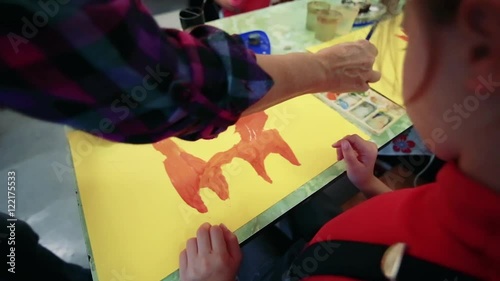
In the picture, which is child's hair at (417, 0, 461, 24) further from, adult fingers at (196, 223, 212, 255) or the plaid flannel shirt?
adult fingers at (196, 223, 212, 255)

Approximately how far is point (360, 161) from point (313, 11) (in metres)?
0.55

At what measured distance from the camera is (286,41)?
39.0 inches

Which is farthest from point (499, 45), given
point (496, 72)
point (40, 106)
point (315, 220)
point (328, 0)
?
point (328, 0)

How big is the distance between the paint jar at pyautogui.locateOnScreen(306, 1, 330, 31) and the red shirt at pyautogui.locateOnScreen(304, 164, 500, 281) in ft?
2.33

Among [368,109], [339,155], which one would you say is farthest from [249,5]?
[339,155]

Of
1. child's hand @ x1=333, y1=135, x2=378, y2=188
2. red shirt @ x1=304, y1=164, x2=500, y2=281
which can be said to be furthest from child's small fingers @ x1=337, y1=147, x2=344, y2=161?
red shirt @ x1=304, y1=164, x2=500, y2=281

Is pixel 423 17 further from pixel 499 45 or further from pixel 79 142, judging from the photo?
pixel 79 142

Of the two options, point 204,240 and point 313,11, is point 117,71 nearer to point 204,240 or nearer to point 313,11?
point 204,240

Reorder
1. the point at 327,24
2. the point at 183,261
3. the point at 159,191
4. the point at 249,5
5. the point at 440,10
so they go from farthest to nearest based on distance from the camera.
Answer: the point at 249,5 → the point at 327,24 → the point at 159,191 → the point at 183,261 → the point at 440,10

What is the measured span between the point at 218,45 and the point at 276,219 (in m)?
0.30

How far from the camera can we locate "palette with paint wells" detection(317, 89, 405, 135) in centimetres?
74

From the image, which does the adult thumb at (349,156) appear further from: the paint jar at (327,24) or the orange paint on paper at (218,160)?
the paint jar at (327,24)

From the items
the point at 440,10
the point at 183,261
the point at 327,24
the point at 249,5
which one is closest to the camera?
the point at 440,10

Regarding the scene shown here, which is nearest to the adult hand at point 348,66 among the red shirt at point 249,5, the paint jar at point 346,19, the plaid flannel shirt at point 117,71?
the plaid flannel shirt at point 117,71
